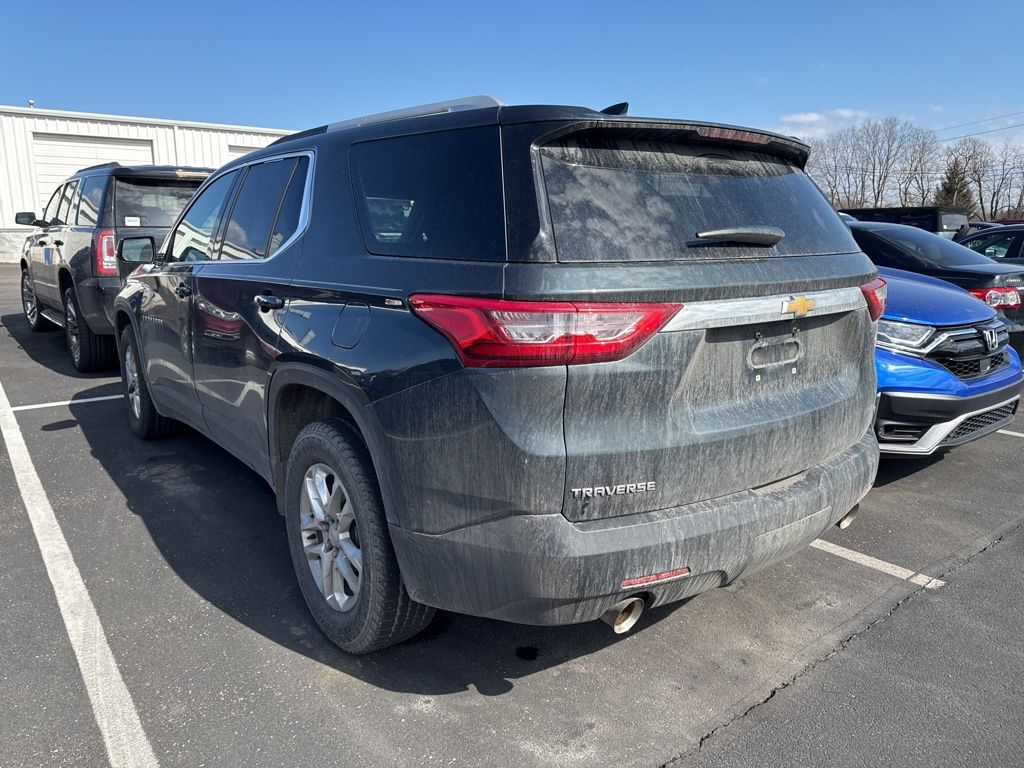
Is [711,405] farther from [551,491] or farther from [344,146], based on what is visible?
[344,146]

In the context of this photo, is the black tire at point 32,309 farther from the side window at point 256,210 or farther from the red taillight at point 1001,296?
the red taillight at point 1001,296

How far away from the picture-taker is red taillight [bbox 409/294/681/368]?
215cm

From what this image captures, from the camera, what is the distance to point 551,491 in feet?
7.16

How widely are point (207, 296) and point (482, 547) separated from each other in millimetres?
2321

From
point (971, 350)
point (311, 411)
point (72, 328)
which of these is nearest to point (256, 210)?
point (311, 411)

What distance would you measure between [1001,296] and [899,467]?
219 cm

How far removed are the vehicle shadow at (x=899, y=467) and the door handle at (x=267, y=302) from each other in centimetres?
376

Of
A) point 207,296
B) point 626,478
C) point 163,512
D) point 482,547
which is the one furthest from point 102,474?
point 626,478

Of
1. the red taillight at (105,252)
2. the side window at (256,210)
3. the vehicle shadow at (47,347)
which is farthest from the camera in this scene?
the vehicle shadow at (47,347)

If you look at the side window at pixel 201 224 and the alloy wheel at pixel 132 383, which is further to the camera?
the alloy wheel at pixel 132 383

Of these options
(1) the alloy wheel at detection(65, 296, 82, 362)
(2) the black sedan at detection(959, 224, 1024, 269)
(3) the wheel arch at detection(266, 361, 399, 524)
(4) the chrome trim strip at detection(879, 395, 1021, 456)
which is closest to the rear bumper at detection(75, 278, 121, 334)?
(1) the alloy wheel at detection(65, 296, 82, 362)

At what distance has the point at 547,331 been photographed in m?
2.15

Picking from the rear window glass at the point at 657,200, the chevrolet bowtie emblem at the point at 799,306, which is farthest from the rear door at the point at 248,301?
the chevrolet bowtie emblem at the point at 799,306

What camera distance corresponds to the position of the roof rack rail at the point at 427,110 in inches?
105
